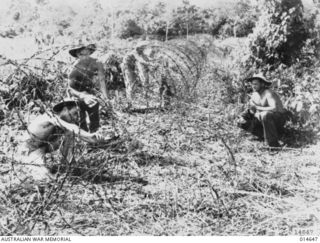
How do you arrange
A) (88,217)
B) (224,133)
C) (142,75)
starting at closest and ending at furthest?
(88,217) → (224,133) → (142,75)

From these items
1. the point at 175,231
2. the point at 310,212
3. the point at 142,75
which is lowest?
the point at 175,231

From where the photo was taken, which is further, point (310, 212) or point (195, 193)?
point (195, 193)

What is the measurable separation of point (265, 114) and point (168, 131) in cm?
110

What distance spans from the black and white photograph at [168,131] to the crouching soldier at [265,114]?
1 centimetres

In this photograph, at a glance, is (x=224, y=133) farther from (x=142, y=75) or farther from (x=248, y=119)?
(x=142, y=75)

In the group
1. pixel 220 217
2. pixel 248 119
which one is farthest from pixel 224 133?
pixel 220 217

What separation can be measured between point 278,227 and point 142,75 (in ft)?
11.3

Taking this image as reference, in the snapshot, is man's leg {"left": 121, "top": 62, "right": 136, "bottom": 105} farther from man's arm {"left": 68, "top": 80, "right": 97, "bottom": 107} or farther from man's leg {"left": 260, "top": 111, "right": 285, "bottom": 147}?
man's leg {"left": 260, "top": 111, "right": 285, "bottom": 147}

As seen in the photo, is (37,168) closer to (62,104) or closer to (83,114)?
(62,104)

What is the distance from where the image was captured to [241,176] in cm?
400

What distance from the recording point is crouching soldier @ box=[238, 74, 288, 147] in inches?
200

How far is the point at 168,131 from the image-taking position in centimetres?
521

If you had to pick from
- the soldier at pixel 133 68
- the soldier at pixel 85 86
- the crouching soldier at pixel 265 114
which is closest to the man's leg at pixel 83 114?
the soldier at pixel 85 86

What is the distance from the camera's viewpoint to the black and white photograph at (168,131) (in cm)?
325
